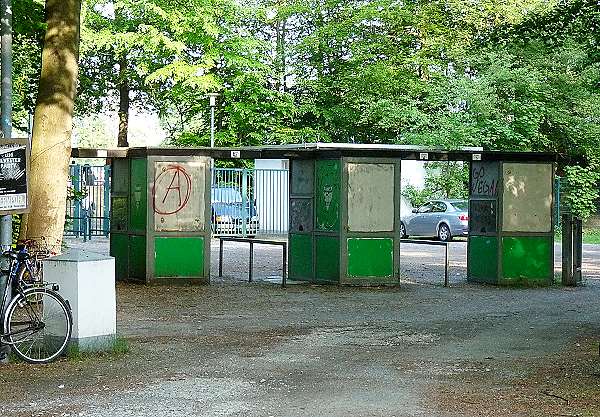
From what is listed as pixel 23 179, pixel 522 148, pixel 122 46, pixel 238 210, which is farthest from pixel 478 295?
pixel 122 46

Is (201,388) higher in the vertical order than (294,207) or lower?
lower

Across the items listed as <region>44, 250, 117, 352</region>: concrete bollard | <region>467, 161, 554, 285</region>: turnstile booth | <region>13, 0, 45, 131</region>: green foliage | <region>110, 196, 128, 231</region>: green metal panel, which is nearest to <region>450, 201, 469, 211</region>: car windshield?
<region>13, 0, 45, 131</region>: green foliage

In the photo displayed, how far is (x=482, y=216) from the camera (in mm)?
17844

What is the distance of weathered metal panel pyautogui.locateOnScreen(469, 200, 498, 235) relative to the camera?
17.5 metres

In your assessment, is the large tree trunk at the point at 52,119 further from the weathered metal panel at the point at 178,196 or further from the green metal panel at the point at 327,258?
the green metal panel at the point at 327,258

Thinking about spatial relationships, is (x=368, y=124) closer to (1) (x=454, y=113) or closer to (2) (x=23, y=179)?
(1) (x=454, y=113)

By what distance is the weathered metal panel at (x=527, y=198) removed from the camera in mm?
17422

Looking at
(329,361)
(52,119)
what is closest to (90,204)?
Result: (52,119)

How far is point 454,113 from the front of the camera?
35438mm

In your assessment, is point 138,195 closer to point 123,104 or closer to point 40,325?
point 40,325

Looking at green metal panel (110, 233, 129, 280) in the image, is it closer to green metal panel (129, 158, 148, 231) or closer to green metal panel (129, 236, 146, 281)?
green metal panel (129, 236, 146, 281)

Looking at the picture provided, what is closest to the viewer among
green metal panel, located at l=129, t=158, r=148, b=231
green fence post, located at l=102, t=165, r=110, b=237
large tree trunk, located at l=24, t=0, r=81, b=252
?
large tree trunk, located at l=24, t=0, r=81, b=252

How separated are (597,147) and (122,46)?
17.2 metres

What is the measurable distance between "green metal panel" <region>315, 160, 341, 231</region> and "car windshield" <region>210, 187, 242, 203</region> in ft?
46.5
